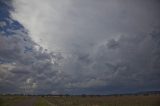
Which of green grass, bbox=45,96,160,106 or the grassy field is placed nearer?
the grassy field

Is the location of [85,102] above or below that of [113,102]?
above

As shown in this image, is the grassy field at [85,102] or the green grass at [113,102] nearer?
the grassy field at [85,102]

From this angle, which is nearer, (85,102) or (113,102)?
(113,102)
